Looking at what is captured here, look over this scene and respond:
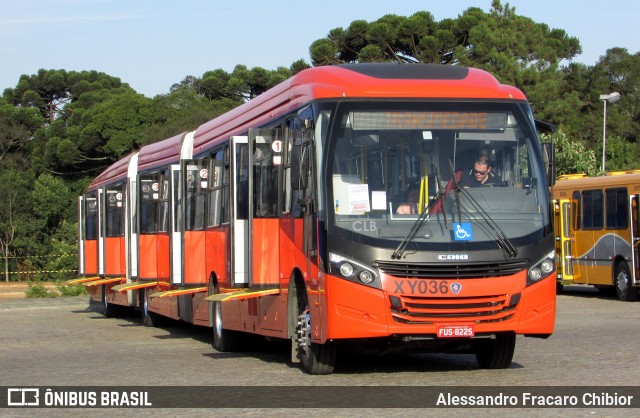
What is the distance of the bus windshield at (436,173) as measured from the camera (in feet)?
41.7

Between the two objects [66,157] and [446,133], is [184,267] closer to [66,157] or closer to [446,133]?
[446,133]

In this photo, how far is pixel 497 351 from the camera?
45.2 feet

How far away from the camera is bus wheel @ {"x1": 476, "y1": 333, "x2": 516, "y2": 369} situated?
13.7 meters

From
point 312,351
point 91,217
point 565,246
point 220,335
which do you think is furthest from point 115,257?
point 312,351

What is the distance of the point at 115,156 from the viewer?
7881 centimetres

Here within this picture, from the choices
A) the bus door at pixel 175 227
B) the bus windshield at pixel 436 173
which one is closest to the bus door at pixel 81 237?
the bus door at pixel 175 227

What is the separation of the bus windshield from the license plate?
83cm

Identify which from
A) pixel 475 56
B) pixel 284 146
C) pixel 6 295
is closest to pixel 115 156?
pixel 475 56

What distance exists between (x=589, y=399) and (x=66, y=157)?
69004mm

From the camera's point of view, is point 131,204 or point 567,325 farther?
point 131,204

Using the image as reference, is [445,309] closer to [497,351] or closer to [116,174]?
[497,351]

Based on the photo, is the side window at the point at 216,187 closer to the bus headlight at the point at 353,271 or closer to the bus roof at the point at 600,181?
the bus headlight at the point at 353,271

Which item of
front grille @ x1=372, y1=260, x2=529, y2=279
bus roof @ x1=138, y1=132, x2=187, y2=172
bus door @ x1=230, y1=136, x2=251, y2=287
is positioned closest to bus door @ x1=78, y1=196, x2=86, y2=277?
bus roof @ x1=138, y1=132, x2=187, y2=172

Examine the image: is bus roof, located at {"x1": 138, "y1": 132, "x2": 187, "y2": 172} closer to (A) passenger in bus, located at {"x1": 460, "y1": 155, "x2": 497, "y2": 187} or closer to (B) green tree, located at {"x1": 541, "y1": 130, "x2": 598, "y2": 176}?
(A) passenger in bus, located at {"x1": 460, "y1": 155, "x2": 497, "y2": 187}
